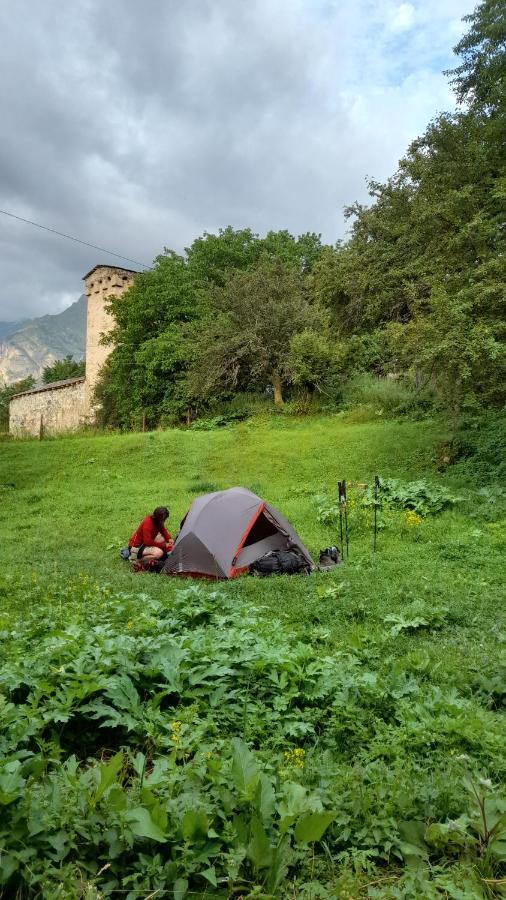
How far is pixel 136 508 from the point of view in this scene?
1341cm

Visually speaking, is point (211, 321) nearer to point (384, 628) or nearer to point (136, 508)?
point (136, 508)

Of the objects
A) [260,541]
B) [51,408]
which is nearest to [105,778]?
[260,541]

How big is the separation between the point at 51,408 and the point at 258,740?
38264mm

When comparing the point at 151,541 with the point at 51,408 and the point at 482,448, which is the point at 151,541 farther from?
the point at 51,408

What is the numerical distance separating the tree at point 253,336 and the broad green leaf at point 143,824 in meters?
20.5

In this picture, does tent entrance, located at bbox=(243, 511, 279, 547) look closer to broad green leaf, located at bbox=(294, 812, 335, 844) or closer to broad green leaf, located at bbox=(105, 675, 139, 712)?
broad green leaf, located at bbox=(105, 675, 139, 712)

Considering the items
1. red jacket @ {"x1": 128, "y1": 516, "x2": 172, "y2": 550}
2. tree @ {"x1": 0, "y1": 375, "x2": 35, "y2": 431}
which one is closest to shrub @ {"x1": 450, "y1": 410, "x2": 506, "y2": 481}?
red jacket @ {"x1": 128, "y1": 516, "x2": 172, "y2": 550}

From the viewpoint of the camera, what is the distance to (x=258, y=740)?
10.5 feet

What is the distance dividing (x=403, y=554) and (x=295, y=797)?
250 inches

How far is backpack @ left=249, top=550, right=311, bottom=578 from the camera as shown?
8.12 meters

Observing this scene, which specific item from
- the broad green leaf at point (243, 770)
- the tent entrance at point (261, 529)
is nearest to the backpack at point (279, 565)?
the tent entrance at point (261, 529)

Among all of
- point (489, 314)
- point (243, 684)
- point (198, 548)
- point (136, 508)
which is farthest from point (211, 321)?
point (243, 684)

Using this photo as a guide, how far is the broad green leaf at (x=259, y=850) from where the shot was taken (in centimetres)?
212

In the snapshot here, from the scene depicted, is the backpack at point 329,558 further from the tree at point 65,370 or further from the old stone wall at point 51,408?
the tree at point 65,370
